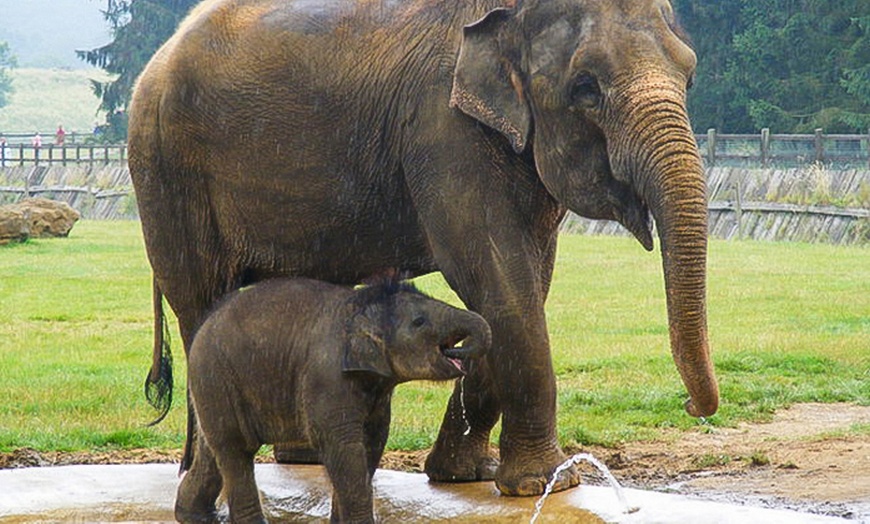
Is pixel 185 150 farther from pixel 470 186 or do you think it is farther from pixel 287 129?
pixel 470 186

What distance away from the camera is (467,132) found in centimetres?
670

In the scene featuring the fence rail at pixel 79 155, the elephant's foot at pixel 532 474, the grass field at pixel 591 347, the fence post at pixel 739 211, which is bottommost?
the fence rail at pixel 79 155

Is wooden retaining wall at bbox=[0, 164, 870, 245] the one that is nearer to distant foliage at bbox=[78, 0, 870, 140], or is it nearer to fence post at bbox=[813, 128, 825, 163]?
Answer: fence post at bbox=[813, 128, 825, 163]

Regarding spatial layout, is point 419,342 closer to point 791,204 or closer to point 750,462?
point 750,462

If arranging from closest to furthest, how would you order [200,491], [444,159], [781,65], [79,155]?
[444,159] → [200,491] → [781,65] → [79,155]

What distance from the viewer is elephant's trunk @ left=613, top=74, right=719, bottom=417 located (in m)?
5.96

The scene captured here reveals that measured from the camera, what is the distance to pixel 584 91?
253 inches

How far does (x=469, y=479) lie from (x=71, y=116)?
12393 cm

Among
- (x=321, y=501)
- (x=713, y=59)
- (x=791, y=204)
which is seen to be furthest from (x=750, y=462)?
(x=713, y=59)

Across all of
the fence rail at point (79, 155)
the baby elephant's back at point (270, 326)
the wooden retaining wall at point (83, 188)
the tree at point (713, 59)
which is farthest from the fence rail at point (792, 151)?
the baby elephant's back at point (270, 326)

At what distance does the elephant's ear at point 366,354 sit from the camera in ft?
19.6

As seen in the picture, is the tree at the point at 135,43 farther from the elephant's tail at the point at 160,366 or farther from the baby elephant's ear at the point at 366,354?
the baby elephant's ear at the point at 366,354

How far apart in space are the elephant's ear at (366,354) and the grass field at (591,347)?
3.78 meters

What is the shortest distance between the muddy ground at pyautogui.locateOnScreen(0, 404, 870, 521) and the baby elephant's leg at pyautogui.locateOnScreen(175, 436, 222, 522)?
214 centimetres
